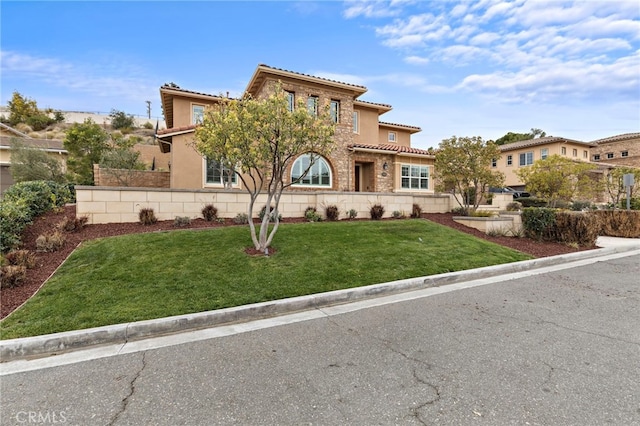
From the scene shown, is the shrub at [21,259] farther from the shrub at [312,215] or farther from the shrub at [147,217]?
the shrub at [312,215]

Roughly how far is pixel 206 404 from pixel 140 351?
166 centimetres

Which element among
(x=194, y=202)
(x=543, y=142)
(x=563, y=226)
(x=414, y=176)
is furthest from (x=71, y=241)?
(x=543, y=142)

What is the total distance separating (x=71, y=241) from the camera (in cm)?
792

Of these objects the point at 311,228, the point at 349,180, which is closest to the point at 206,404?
the point at 311,228

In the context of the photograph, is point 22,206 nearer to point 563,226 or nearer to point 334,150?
point 334,150

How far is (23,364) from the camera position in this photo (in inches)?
144

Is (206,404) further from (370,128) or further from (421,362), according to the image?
(370,128)

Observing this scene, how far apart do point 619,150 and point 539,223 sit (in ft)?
154

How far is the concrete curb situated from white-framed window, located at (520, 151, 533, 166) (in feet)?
122

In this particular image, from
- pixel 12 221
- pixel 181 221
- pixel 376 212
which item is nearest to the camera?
pixel 12 221

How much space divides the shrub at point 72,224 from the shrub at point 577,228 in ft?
53.1

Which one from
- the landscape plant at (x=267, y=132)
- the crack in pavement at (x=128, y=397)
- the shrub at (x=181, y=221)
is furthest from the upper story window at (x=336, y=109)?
the crack in pavement at (x=128, y=397)

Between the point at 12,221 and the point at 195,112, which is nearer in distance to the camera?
the point at 12,221

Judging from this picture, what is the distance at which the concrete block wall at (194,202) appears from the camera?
31.5 feet
